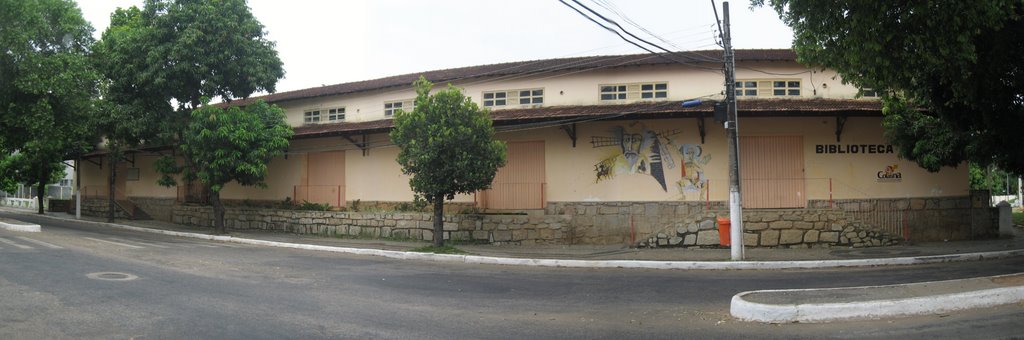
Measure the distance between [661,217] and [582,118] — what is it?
356 centimetres

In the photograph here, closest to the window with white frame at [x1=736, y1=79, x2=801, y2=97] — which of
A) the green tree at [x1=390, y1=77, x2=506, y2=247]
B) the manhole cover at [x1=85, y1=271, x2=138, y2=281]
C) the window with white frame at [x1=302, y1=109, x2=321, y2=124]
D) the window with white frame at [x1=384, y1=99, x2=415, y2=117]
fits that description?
the green tree at [x1=390, y1=77, x2=506, y2=247]

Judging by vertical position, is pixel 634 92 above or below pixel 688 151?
above

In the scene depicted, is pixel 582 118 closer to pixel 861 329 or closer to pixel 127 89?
pixel 861 329

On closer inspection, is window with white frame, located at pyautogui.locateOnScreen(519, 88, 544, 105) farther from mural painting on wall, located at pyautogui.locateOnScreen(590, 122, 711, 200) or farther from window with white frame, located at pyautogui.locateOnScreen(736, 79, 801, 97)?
window with white frame, located at pyautogui.locateOnScreen(736, 79, 801, 97)

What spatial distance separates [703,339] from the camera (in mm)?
6160

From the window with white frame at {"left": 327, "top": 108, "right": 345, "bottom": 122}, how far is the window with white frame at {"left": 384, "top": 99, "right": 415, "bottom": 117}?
7.27 ft

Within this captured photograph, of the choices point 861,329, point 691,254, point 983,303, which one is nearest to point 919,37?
point 983,303

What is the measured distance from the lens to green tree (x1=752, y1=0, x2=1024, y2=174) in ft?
28.4

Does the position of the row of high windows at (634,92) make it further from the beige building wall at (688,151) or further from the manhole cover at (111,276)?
the manhole cover at (111,276)

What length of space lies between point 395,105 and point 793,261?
13.7 metres

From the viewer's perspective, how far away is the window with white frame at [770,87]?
17.4 metres

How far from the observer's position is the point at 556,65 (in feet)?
61.7

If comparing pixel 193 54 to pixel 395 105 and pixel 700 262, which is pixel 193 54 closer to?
pixel 395 105

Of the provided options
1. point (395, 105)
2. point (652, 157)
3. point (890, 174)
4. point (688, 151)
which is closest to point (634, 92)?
point (652, 157)
